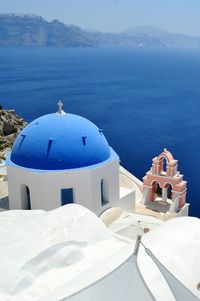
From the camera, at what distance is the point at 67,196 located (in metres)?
14.7

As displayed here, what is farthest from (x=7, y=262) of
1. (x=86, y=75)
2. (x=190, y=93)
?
(x=86, y=75)

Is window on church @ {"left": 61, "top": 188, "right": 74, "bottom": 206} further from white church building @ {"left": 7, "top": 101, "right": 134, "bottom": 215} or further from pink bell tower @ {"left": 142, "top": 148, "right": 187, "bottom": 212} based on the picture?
pink bell tower @ {"left": 142, "top": 148, "right": 187, "bottom": 212}

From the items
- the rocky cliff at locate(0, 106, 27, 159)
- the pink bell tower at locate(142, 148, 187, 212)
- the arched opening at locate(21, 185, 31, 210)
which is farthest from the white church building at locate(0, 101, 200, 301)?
the rocky cliff at locate(0, 106, 27, 159)

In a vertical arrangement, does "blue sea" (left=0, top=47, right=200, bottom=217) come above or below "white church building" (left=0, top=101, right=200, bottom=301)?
below

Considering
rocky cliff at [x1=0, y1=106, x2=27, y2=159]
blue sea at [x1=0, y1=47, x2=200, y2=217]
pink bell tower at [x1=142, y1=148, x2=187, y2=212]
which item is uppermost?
pink bell tower at [x1=142, y1=148, x2=187, y2=212]

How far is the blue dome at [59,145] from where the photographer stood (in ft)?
45.1

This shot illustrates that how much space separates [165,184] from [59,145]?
6.01m

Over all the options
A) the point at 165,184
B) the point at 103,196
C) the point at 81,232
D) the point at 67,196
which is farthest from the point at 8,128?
the point at 81,232

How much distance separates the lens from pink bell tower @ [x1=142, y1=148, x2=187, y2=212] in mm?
17250

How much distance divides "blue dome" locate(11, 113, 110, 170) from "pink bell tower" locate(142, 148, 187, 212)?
3724mm

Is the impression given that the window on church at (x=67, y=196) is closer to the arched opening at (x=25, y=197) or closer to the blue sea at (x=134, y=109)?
the arched opening at (x=25, y=197)

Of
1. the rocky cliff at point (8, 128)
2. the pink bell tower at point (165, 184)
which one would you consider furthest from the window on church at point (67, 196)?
the rocky cliff at point (8, 128)

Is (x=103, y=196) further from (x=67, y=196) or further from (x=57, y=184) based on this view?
(x=57, y=184)

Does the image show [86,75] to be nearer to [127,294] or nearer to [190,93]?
[190,93]
